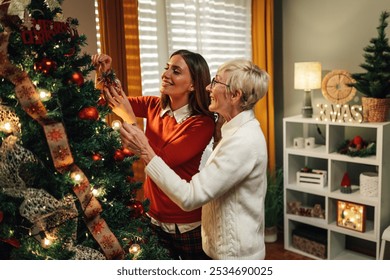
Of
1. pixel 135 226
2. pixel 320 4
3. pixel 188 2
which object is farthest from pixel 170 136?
pixel 320 4

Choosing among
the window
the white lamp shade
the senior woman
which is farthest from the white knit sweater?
the white lamp shade

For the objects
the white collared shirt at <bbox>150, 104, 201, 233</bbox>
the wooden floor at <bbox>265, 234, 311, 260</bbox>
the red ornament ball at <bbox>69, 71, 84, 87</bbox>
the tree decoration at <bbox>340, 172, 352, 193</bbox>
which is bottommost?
the wooden floor at <bbox>265, 234, 311, 260</bbox>

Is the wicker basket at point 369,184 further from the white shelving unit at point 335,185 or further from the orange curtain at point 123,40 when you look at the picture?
the orange curtain at point 123,40

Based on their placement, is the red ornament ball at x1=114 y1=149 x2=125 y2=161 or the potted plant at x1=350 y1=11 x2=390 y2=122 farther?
the potted plant at x1=350 y1=11 x2=390 y2=122

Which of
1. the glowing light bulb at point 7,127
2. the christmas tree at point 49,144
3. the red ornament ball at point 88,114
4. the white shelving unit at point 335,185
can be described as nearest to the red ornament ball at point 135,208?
the christmas tree at point 49,144

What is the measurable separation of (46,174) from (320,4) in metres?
2.89

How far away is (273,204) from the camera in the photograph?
11.5ft

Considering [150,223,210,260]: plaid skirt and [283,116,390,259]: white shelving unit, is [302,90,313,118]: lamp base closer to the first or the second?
[283,116,390,259]: white shelving unit

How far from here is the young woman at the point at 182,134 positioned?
5.37 feet

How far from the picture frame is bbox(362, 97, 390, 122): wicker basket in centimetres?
64

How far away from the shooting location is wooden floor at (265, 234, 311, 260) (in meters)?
3.31

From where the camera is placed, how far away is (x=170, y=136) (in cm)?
167

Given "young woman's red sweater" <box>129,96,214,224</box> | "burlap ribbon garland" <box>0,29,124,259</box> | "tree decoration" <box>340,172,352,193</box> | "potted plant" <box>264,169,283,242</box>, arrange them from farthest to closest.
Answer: "potted plant" <box>264,169,283,242</box>, "tree decoration" <box>340,172,352,193</box>, "young woman's red sweater" <box>129,96,214,224</box>, "burlap ribbon garland" <box>0,29,124,259</box>

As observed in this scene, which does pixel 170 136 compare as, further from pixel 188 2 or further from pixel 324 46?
pixel 324 46
